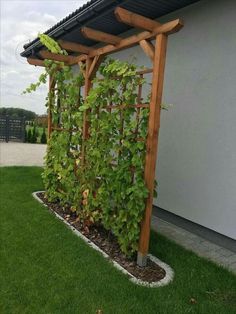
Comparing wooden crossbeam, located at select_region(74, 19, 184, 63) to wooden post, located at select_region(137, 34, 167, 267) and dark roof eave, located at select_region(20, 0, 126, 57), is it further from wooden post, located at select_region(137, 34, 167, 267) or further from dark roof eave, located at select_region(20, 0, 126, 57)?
dark roof eave, located at select_region(20, 0, 126, 57)

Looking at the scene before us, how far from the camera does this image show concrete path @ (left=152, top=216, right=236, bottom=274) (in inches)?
145

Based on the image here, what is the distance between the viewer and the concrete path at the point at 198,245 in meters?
3.68

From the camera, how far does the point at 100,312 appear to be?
103 inches

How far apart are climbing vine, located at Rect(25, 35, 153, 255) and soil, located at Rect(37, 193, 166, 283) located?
0.12m

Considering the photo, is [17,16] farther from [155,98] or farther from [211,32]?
[155,98]

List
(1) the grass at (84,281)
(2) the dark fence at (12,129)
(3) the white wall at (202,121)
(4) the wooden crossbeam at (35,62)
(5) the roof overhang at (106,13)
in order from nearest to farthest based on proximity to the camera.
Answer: (1) the grass at (84,281), (3) the white wall at (202,121), (5) the roof overhang at (106,13), (4) the wooden crossbeam at (35,62), (2) the dark fence at (12,129)

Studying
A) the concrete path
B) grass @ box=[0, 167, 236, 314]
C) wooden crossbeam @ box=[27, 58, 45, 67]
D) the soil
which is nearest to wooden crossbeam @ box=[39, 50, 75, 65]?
wooden crossbeam @ box=[27, 58, 45, 67]

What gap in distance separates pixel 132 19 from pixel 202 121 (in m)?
1.87

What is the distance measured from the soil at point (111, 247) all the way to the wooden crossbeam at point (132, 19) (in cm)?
237

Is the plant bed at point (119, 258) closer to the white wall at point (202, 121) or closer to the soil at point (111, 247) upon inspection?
the soil at point (111, 247)

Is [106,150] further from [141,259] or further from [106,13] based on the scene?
[106,13]

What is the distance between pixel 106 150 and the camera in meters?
3.80

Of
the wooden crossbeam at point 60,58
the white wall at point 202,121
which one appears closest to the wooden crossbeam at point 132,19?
the white wall at point 202,121

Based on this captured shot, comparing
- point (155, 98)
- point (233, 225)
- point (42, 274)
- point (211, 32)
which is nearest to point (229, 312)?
point (233, 225)
